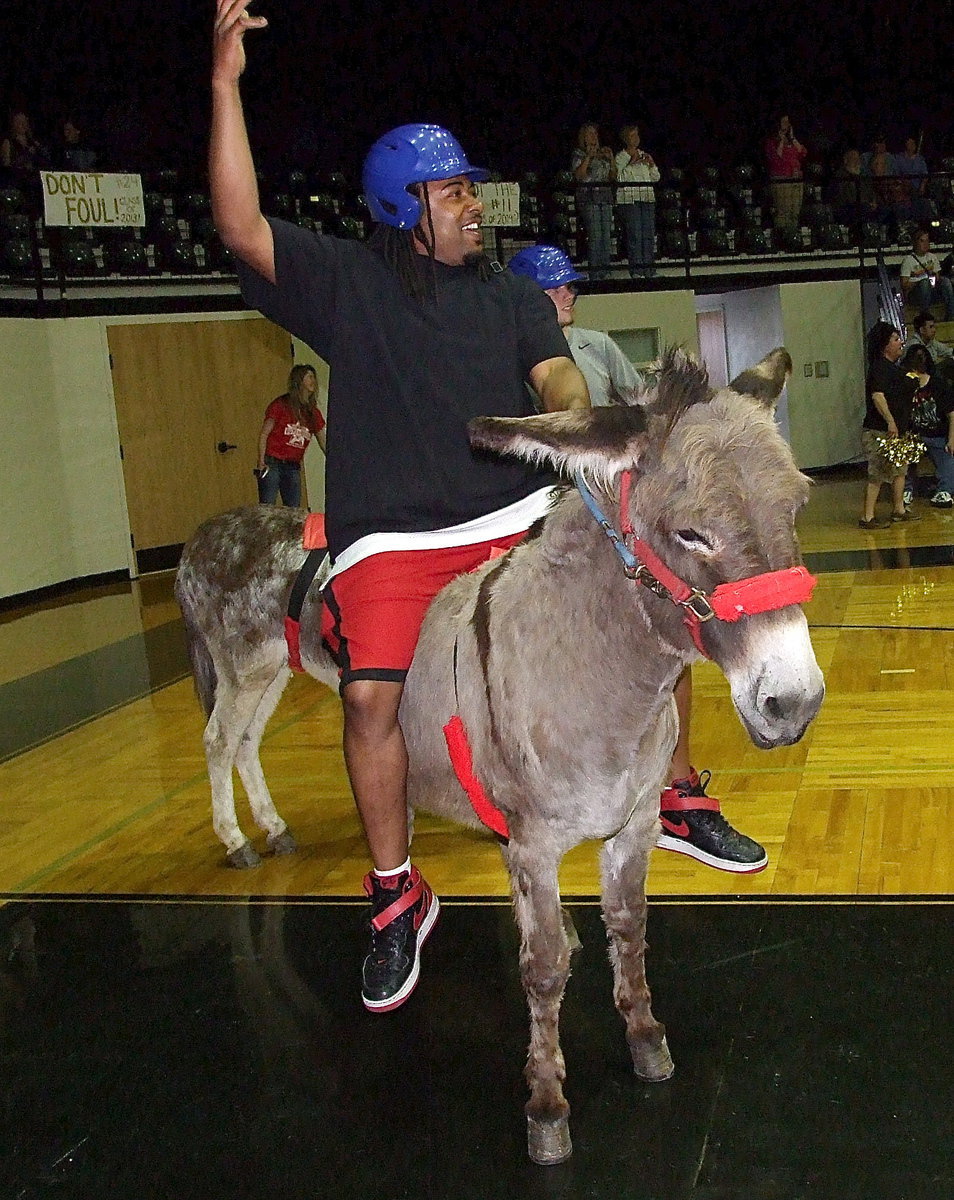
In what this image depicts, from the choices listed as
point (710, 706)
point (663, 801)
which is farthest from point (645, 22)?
point (663, 801)

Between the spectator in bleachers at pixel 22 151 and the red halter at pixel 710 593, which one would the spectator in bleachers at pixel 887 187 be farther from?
the red halter at pixel 710 593

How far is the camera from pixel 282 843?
431 cm

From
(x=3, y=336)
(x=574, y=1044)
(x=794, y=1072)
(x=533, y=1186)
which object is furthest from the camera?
(x=3, y=336)

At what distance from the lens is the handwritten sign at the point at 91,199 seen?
11.6m

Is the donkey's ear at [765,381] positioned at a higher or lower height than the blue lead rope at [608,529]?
higher

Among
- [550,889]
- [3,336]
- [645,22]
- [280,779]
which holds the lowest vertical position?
[280,779]

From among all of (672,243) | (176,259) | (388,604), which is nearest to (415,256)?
(388,604)

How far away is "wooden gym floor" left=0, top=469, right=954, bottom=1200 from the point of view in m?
2.48

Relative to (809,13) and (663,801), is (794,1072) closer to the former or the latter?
(663,801)

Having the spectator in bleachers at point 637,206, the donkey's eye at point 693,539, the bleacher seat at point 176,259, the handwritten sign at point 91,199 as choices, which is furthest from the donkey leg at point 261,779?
the spectator in bleachers at point 637,206

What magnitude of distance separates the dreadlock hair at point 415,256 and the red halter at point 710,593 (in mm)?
838

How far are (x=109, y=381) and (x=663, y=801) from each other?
1025 cm

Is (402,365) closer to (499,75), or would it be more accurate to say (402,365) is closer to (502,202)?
(502,202)

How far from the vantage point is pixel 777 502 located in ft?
6.74
